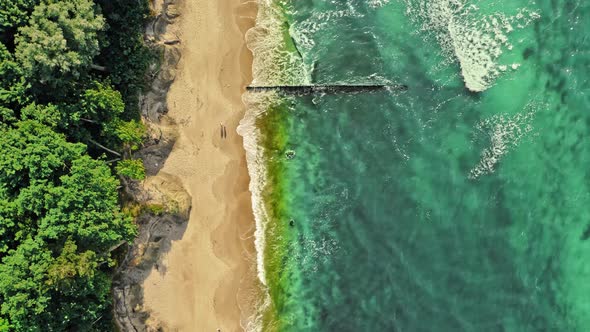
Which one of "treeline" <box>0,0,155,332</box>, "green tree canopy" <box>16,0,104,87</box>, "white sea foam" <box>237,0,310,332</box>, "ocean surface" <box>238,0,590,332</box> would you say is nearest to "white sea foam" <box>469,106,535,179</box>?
"ocean surface" <box>238,0,590,332</box>

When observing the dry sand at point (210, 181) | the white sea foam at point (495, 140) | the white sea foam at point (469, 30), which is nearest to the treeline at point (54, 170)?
the dry sand at point (210, 181)

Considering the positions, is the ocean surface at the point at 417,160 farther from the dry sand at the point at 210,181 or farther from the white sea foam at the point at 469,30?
the dry sand at the point at 210,181

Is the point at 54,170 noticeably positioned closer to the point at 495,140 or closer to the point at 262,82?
the point at 262,82

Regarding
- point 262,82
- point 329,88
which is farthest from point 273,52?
point 329,88

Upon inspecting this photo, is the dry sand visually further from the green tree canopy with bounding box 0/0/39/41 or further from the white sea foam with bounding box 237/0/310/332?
the green tree canopy with bounding box 0/0/39/41

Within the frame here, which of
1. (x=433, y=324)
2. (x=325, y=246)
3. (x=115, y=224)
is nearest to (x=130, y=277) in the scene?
(x=115, y=224)
